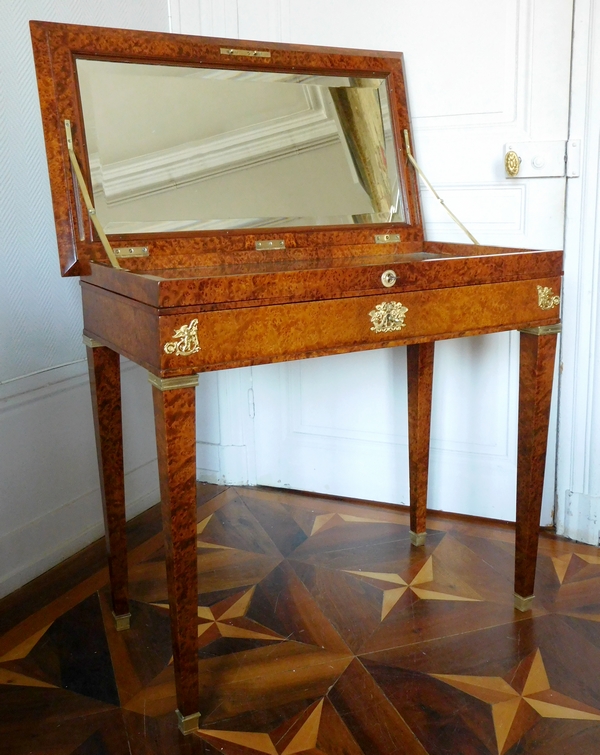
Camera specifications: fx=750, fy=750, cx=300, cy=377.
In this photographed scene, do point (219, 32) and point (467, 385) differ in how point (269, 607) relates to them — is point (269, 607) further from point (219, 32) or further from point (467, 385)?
point (219, 32)

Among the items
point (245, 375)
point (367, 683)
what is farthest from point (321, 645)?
point (245, 375)

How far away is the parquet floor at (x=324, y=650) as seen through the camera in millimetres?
1587

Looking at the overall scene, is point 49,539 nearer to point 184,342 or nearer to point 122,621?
point 122,621

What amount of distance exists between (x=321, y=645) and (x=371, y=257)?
41.5 inches

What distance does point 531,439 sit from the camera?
6.34 feet

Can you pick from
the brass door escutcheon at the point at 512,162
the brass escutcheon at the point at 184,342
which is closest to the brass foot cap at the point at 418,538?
the brass door escutcheon at the point at 512,162

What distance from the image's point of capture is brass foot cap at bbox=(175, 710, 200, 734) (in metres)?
1.59

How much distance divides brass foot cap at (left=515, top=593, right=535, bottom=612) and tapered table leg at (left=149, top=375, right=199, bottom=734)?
3.06 feet

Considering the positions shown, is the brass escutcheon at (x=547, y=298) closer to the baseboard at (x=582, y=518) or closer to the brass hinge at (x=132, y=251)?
the baseboard at (x=582, y=518)

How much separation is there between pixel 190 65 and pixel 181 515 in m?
1.23

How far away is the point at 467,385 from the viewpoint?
8.34ft

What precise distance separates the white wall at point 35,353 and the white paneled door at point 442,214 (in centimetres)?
63

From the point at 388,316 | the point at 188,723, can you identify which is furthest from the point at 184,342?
the point at 188,723

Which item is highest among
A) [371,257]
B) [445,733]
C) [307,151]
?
[307,151]
